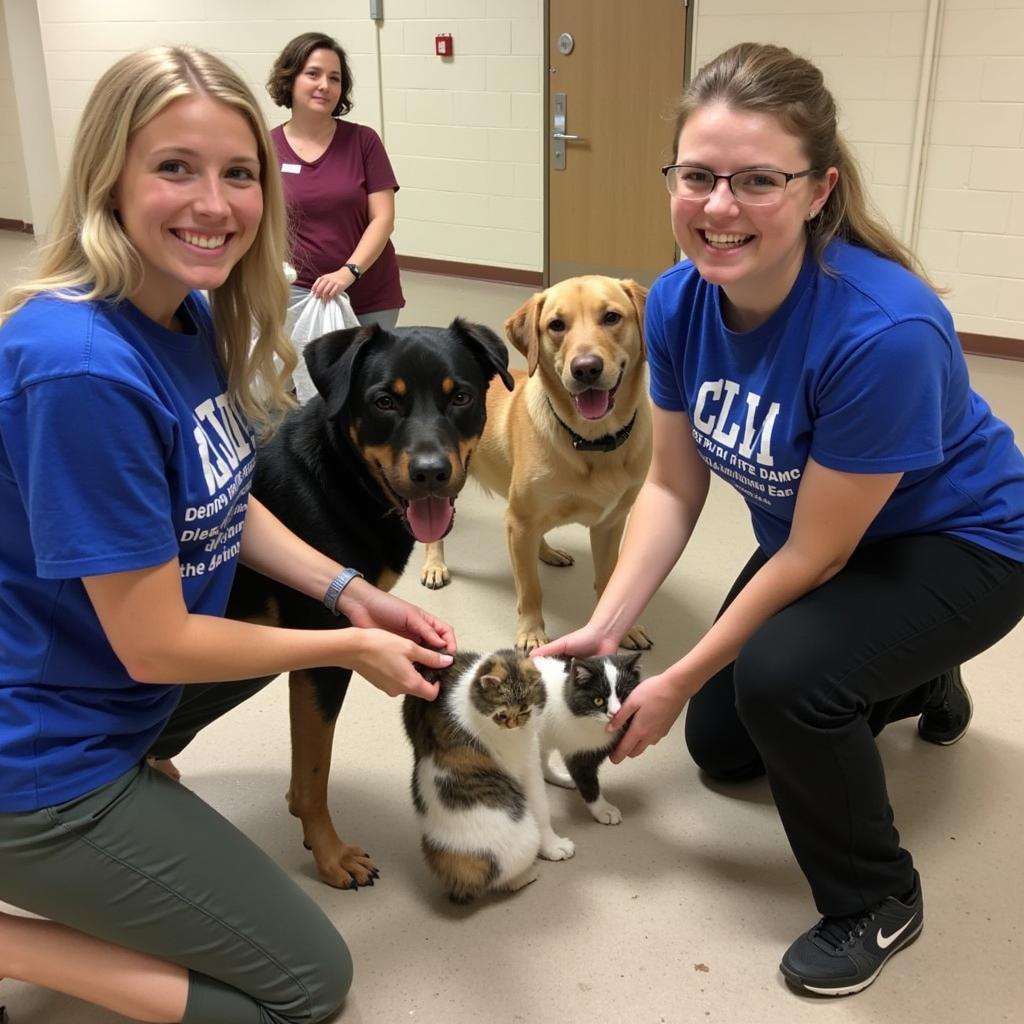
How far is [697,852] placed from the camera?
1958mm

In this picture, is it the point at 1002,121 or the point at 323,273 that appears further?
the point at 1002,121

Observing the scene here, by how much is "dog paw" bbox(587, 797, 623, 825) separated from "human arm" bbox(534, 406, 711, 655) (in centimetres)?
35

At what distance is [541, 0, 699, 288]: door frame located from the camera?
5957 millimetres

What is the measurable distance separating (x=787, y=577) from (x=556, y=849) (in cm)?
77

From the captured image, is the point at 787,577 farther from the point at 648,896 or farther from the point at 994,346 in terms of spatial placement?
the point at 994,346

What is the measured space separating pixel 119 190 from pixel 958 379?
54.1 inches

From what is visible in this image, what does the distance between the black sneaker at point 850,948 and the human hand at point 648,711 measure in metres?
0.44

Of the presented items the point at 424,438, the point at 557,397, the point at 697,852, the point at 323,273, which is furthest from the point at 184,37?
the point at 697,852

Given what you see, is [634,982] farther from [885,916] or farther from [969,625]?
[969,625]

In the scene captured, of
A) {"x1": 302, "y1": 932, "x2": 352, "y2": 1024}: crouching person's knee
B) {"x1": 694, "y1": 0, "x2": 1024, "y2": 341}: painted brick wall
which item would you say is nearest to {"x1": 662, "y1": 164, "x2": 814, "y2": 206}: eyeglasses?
{"x1": 302, "y1": 932, "x2": 352, "y2": 1024}: crouching person's knee

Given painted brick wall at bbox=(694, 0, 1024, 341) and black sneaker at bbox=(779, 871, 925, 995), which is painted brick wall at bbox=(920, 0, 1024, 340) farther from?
black sneaker at bbox=(779, 871, 925, 995)

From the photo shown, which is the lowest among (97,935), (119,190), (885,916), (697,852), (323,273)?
(697,852)

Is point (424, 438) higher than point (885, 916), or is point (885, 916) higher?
point (424, 438)

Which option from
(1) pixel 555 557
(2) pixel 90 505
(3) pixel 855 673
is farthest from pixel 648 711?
(1) pixel 555 557
